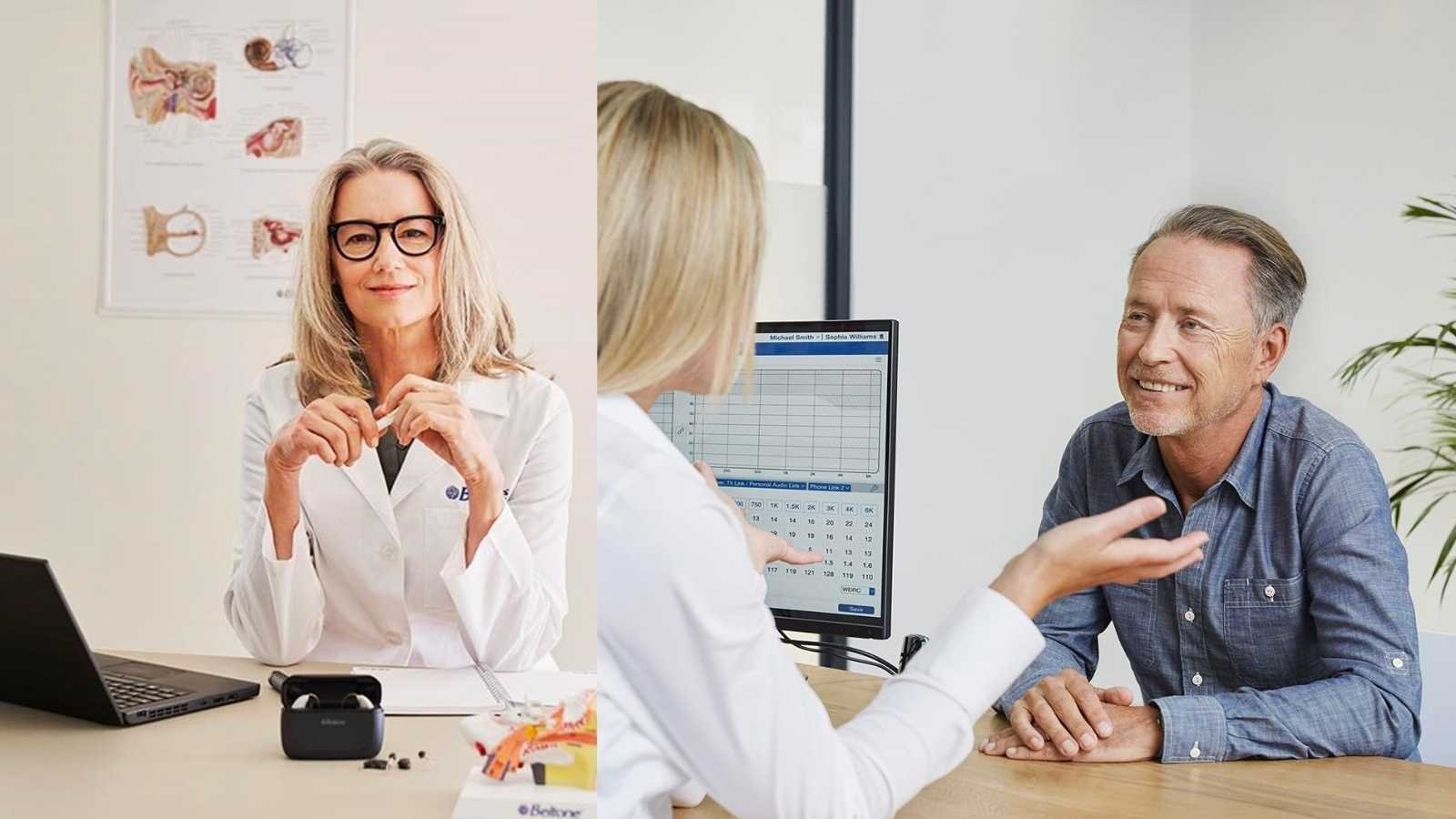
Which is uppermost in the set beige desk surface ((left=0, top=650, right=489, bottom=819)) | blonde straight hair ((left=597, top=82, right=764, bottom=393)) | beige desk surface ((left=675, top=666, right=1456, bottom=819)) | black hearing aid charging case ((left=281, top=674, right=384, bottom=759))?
blonde straight hair ((left=597, top=82, right=764, bottom=393))

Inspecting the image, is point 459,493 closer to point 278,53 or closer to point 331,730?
point 331,730

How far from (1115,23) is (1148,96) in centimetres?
2

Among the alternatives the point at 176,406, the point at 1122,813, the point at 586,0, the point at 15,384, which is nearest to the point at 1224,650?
the point at 1122,813

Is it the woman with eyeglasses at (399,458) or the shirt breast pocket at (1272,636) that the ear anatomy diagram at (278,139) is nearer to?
the woman with eyeglasses at (399,458)

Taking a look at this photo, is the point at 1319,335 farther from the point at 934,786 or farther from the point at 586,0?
the point at 586,0

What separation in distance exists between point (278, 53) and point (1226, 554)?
2.32 m

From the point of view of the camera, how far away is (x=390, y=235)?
190cm

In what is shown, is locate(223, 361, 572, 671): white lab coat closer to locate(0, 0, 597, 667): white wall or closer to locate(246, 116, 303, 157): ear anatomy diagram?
locate(0, 0, 597, 667): white wall

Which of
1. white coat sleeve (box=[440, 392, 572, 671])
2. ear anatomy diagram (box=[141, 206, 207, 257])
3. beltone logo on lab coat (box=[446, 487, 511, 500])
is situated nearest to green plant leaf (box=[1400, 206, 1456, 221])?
white coat sleeve (box=[440, 392, 572, 671])

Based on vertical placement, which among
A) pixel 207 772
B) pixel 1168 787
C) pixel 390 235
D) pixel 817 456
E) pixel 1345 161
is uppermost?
pixel 390 235

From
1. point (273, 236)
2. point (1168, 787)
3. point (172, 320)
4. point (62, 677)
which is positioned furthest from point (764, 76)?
point (172, 320)

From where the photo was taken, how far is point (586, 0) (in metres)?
2.14

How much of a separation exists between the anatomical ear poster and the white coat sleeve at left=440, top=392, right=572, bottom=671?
82cm

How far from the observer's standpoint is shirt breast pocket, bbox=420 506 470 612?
1.79 metres
